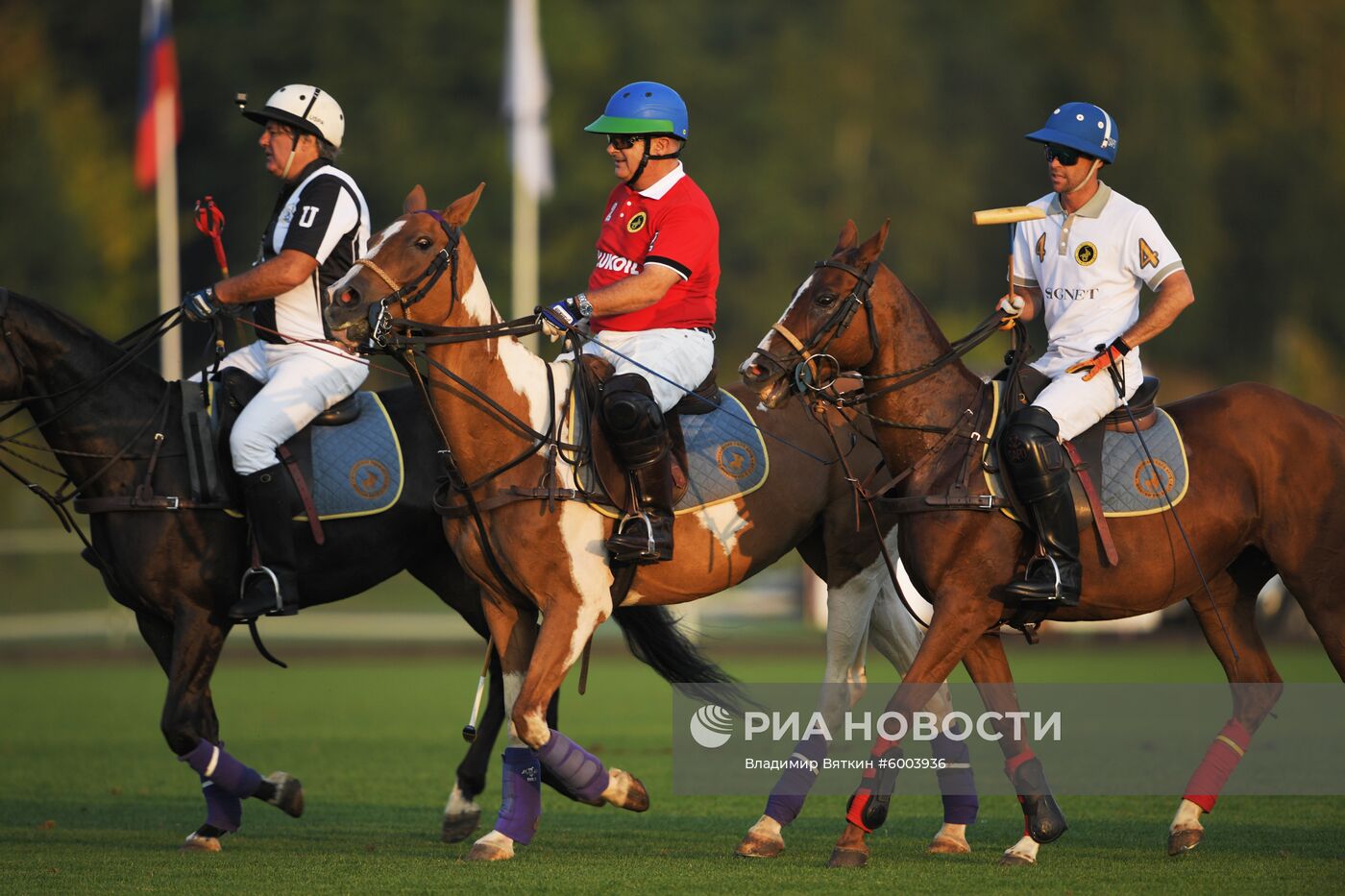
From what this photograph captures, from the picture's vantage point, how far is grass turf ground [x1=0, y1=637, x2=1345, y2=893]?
7.93 metres

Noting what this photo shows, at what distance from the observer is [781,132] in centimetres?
5372

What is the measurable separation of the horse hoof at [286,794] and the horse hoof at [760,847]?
2350 mm

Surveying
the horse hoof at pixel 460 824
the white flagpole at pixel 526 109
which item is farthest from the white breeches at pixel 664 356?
the white flagpole at pixel 526 109

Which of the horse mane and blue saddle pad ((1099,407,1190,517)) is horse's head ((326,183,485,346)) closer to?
the horse mane

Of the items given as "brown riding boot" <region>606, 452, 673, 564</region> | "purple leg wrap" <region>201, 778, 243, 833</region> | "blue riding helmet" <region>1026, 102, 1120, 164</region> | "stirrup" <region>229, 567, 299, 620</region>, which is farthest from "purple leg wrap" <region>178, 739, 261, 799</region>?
"blue riding helmet" <region>1026, 102, 1120, 164</region>

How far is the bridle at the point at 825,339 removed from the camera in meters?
8.18

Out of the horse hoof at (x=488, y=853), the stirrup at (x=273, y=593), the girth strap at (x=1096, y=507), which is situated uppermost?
the girth strap at (x=1096, y=507)

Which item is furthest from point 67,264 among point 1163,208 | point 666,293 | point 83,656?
point 666,293

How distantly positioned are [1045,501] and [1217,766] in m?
1.66

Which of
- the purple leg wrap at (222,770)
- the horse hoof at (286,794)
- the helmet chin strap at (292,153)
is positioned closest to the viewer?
the purple leg wrap at (222,770)

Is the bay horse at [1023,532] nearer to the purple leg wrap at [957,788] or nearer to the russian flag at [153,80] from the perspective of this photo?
the purple leg wrap at [957,788]

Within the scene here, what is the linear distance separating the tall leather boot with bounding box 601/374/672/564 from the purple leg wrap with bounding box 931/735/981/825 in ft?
5.61

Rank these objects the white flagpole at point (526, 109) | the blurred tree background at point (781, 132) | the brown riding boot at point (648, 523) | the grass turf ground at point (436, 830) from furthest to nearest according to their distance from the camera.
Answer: the blurred tree background at point (781, 132) < the white flagpole at point (526, 109) < the brown riding boot at point (648, 523) < the grass turf ground at point (436, 830)

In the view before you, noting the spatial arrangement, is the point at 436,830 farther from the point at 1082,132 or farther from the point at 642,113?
the point at 1082,132
